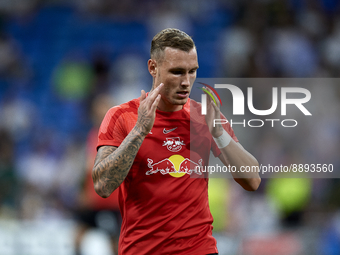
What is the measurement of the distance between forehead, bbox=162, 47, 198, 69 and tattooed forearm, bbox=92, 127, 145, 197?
554mm

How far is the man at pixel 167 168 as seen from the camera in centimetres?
298

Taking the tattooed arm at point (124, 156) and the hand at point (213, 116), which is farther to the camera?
the hand at point (213, 116)

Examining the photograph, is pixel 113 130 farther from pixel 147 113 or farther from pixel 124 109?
pixel 147 113

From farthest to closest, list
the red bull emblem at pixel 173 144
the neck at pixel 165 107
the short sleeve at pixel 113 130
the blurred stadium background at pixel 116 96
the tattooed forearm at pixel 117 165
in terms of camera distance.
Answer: the blurred stadium background at pixel 116 96 → the neck at pixel 165 107 → the red bull emblem at pixel 173 144 → the short sleeve at pixel 113 130 → the tattooed forearm at pixel 117 165

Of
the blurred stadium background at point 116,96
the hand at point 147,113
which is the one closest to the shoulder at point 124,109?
the hand at point 147,113

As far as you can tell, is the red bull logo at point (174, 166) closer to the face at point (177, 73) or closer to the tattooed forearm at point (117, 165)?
the tattooed forearm at point (117, 165)

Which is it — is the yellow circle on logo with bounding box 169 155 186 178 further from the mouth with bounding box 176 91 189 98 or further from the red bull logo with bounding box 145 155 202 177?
the mouth with bounding box 176 91 189 98

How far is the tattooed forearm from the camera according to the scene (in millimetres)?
2785

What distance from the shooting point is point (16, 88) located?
9625 millimetres

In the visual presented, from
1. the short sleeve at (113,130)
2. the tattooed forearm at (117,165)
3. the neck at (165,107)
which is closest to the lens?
the tattooed forearm at (117,165)

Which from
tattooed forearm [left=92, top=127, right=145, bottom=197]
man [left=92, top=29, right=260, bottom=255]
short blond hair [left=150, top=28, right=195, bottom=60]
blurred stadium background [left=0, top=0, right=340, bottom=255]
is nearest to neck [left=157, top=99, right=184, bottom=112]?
man [left=92, top=29, right=260, bottom=255]

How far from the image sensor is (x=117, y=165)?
2.78 metres

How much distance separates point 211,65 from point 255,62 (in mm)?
1336

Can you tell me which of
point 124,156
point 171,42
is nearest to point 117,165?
point 124,156
